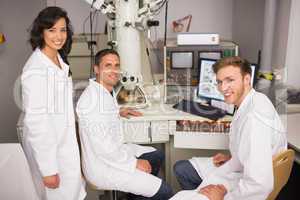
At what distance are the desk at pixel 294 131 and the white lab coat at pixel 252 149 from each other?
280 mm

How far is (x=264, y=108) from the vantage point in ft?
5.06

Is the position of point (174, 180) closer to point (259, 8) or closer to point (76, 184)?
point (76, 184)

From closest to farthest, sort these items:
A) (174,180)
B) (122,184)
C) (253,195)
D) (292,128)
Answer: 1. (253,195)
2. (122,184)
3. (292,128)
4. (174,180)

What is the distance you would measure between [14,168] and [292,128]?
1640 millimetres

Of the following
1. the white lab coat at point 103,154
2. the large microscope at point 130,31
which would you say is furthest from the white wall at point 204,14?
the white lab coat at point 103,154

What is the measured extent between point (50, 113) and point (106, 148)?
381mm

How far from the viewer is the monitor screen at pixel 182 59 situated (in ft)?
7.92

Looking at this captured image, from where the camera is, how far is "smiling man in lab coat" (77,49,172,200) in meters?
1.82

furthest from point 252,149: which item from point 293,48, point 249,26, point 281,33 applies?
point 249,26

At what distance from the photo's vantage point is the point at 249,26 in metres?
3.19

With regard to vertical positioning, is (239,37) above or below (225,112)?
above

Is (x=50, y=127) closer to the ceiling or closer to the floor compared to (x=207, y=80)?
closer to the floor

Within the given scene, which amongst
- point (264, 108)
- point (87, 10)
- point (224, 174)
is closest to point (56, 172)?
point (224, 174)

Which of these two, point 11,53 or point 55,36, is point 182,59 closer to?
point 55,36
